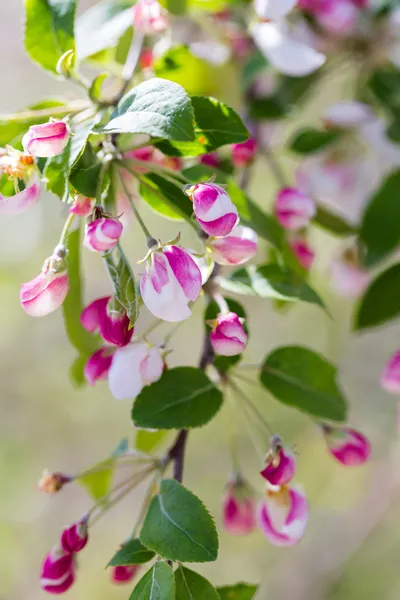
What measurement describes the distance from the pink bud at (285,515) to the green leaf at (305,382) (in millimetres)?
85

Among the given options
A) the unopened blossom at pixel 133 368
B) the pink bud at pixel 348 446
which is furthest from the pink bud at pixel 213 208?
the pink bud at pixel 348 446

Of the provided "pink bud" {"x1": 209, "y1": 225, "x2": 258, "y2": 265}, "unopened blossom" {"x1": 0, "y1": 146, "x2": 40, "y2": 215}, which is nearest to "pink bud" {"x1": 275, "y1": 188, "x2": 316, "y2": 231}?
"pink bud" {"x1": 209, "y1": 225, "x2": 258, "y2": 265}

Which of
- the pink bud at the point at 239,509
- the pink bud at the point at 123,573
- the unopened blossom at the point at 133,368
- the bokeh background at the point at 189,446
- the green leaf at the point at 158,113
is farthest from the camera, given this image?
the bokeh background at the point at 189,446

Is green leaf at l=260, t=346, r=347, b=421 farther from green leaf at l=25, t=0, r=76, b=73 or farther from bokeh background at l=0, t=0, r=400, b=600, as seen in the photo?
bokeh background at l=0, t=0, r=400, b=600

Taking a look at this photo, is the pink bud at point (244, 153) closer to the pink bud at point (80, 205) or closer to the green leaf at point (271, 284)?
the green leaf at point (271, 284)

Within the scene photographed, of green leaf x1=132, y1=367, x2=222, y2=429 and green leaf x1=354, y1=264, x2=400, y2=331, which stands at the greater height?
green leaf x1=132, y1=367, x2=222, y2=429

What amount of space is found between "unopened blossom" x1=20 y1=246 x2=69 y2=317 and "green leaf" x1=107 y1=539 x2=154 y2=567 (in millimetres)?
203

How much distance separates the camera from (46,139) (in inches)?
21.9

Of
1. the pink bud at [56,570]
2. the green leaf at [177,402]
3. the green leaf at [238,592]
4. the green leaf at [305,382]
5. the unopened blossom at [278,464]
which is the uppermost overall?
the green leaf at [177,402]

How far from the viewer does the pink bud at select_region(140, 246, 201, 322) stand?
0.55 meters

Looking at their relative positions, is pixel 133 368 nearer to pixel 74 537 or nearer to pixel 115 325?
pixel 115 325

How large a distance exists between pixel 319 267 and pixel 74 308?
1.05 m

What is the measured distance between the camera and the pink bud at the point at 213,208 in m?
0.53

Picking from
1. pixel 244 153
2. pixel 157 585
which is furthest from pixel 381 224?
pixel 157 585
